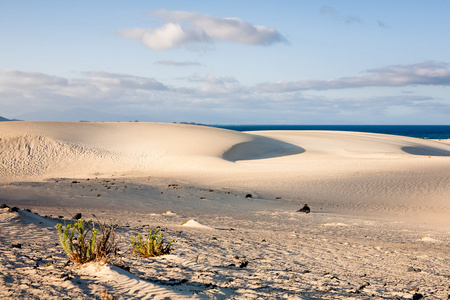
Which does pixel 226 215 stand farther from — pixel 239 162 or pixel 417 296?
pixel 239 162

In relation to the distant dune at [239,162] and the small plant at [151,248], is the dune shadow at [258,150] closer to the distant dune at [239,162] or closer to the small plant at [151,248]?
the distant dune at [239,162]

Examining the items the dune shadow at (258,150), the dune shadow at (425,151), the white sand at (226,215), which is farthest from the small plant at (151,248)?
the dune shadow at (425,151)

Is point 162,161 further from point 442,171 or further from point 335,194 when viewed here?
point 442,171

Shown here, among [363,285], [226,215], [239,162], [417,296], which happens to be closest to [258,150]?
[239,162]

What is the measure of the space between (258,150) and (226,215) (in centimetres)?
2396

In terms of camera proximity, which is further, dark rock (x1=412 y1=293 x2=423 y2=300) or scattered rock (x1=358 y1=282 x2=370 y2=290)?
scattered rock (x1=358 y1=282 x2=370 y2=290)

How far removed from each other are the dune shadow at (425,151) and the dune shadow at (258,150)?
45.9 ft

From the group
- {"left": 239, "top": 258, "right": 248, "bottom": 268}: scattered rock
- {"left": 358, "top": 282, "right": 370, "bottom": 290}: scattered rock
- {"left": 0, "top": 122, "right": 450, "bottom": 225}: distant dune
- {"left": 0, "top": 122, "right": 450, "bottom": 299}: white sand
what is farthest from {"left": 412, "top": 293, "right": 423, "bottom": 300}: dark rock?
{"left": 0, "top": 122, "right": 450, "bottom": 225}: distant dune

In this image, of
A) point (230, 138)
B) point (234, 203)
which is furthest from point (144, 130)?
point (234, 203)

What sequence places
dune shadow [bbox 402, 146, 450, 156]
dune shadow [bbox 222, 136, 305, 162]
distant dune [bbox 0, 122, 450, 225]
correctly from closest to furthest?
distant dune [bbox 0, 122, 450, 225] < dune shadow [bbox 222, 136, 305, 162] < dune shadow [bbox 402, 146, 450, 156]

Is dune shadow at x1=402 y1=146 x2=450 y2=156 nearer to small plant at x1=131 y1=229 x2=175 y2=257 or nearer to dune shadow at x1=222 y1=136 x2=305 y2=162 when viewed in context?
dune shadow at x1=222 y1=136 x2=305 y2=162

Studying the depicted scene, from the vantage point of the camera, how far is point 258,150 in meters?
37.6

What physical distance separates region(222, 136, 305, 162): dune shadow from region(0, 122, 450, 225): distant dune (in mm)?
84

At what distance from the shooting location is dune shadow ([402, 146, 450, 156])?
1781 inches
